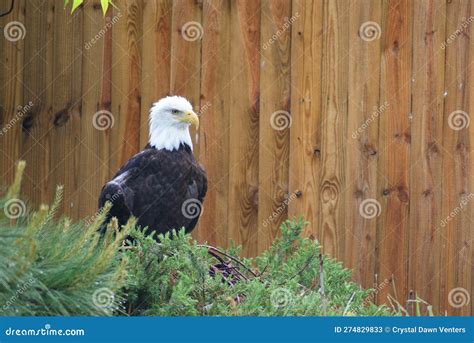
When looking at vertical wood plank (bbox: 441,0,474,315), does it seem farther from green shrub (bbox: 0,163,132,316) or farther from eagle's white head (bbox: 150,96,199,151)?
green shrub (bbox: 0,163,132,316)

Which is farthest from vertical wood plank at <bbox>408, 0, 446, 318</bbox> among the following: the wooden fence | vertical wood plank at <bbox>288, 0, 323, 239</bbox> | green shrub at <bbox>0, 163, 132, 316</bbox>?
green shrub at <bbox>0, 163, 132, 316</bbox>

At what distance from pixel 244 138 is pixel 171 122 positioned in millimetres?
572

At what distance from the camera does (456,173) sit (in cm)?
536

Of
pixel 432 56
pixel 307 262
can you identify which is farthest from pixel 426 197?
pixel 307 262

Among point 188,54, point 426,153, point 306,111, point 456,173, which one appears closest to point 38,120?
point 188,54

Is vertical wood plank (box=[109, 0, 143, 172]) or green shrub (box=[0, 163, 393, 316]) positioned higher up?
vertical wood plank (box=[109, 0, 143, 172])

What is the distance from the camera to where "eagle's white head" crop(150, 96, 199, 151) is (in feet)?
16.1

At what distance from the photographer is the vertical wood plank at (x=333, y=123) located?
5.34 m

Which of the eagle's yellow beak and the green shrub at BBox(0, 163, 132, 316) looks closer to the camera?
the green shrub at BBox(0, 163, 132, 316)

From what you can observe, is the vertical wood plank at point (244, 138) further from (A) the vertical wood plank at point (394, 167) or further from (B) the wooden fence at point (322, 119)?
(A) the vertical wood plank at point (394, 167)

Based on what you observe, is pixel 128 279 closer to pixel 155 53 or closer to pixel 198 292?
pixel 198 292

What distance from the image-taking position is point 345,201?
534cm

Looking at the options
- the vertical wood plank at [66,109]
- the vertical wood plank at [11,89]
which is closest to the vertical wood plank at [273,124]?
the vertical wood plank at [66,109]

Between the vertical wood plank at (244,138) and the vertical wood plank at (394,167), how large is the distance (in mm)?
660
